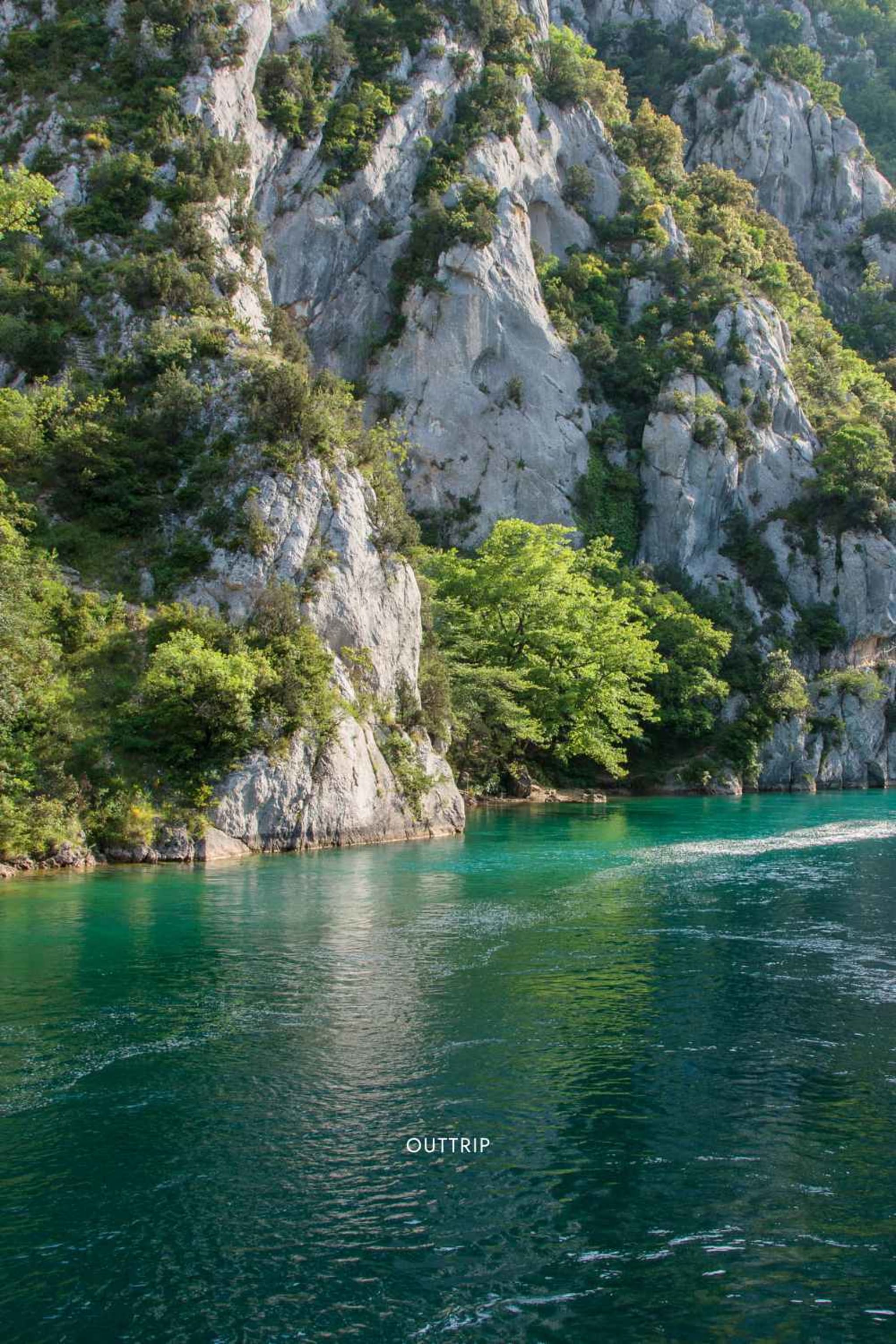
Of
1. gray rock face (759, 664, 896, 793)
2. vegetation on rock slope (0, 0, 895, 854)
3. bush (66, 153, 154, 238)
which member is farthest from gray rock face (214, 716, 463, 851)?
gray rock face (759, 664, 896, 793)

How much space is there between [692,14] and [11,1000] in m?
120

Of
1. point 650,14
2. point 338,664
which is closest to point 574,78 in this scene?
point 650,14

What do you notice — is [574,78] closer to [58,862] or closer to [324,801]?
[324,801]

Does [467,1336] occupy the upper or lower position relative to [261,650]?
lower

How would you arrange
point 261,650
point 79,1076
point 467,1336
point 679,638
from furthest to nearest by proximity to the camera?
point 679,638
point 261,650
point 79,1076
point 467,1336

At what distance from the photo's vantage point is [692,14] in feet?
346

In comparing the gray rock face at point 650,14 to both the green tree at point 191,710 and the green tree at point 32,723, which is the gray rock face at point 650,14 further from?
the green tree at point 191,710

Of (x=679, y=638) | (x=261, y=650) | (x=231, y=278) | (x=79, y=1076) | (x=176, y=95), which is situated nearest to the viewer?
(x=79, y=1076)

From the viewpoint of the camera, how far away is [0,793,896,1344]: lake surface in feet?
22.9

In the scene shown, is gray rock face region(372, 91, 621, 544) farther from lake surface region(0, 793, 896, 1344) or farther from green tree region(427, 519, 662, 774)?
lake surface region(0, 793, 896, 1344)

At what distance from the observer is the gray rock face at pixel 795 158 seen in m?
98.9

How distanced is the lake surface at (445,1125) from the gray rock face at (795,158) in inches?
3836

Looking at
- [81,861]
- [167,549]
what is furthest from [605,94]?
[81,861]

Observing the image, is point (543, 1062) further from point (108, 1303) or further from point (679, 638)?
point (679, 638)
